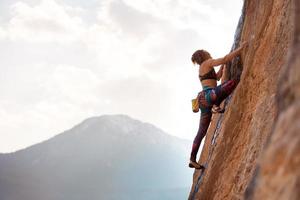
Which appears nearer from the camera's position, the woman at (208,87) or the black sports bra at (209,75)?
the woman at (208,87)

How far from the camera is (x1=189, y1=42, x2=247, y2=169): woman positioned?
405 inches

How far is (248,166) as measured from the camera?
27.6 feet

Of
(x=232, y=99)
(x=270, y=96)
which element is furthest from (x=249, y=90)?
(x=270, y=96)

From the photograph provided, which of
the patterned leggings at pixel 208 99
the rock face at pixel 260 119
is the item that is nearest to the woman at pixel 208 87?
the patterned leggings at pixel 208 99

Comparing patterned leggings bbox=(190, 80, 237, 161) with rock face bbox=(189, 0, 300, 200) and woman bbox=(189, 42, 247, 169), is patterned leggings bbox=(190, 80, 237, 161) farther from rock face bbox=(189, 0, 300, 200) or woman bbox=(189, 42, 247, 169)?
rock face bbox=(189, 0, 300, 200)

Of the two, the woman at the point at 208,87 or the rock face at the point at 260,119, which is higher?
the woman at the point at 208,87

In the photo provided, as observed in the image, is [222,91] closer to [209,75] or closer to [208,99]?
[208,99]

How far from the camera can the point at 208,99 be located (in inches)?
422

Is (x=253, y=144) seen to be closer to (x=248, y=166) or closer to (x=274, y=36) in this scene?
(x=248, y=166)

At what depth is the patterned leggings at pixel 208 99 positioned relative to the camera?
10555 mm

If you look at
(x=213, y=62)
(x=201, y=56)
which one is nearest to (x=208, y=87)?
(x=213, y=62)

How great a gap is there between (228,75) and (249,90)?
233cm

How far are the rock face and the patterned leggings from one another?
11.5 inches

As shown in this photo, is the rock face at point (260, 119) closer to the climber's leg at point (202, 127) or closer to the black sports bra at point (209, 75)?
the climber's leg at point (202, 127)
